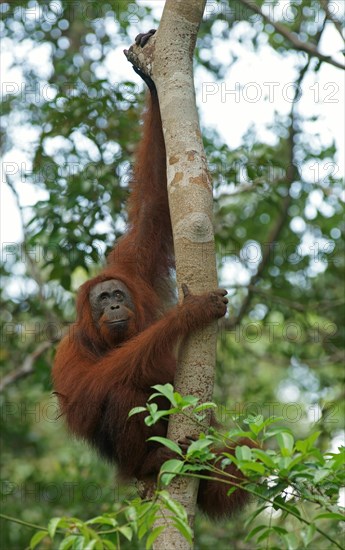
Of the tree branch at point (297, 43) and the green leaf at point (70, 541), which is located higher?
the tree branch at point (297, 43)

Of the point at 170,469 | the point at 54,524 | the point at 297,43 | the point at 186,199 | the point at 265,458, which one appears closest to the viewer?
the point at 54,524

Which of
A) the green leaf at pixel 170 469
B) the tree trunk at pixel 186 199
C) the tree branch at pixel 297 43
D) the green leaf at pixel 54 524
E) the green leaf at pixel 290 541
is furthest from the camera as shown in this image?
the tree branch at pixel 297 43

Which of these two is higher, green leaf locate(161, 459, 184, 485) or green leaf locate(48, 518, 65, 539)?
green leaf locate(161, 459, 184, 485)

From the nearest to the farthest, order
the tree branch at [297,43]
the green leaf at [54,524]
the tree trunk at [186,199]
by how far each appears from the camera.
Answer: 1. the green leaf at [54,524]
2. the tree trunk at [186,199]
3. the tree branch at [297,43]

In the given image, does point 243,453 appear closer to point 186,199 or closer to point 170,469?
point 170,469

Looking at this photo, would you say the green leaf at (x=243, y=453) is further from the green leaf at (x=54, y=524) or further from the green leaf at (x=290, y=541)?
the green leaf at (x=54, y=524)

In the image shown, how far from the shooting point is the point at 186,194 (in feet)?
14.0

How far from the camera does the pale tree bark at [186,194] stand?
3.93 meters

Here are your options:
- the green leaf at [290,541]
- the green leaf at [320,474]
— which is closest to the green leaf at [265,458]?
the green leaf at [320,474]

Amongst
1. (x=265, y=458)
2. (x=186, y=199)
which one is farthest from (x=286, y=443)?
(x=186, y=199)

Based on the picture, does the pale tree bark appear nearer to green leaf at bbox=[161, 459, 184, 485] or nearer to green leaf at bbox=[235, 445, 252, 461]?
green leaf at bbox=[161, 459, 184, 485]

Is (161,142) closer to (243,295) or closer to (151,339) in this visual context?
(151,339)

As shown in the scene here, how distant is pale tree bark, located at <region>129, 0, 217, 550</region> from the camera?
12.9 ft

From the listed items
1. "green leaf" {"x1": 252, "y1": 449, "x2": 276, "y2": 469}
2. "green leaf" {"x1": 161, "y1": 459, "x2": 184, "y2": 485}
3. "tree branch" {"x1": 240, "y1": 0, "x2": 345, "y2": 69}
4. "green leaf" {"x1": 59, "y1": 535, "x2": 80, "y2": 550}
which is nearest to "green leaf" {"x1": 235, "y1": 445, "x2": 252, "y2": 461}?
"green leaf" {"x1": 252, "y1": 449, "x2": 276, "y2": 469}
